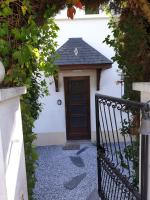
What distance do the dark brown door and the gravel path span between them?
64 centimetres

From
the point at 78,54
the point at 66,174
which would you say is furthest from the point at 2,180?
the point at 78,54

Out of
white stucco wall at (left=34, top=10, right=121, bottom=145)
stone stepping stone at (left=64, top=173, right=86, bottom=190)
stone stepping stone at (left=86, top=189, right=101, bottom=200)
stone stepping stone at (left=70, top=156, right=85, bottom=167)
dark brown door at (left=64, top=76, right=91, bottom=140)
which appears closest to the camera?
stone stepping stone at (left=86, top=189, right=101, bottom=200)

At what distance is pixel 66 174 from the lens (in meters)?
6.02

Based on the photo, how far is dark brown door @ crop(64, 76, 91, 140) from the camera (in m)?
8.35

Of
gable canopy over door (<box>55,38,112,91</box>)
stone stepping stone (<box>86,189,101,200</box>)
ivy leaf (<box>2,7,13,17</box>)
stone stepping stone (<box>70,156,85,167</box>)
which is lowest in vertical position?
stone stepping stone (<box>70,156,85,167</box>)

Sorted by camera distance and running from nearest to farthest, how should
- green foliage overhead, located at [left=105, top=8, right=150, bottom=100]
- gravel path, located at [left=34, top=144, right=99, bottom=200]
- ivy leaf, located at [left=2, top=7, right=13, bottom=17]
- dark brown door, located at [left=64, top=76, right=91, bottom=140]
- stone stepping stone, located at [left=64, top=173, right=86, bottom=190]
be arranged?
ivy leaf, located at [left=2, top=7, right=13, bottom=17]
green foliage overhead, located at [left=105, top=8, right=150, bottom=100]
gravel path, located at [left=34, top=144, right=99, bottom=200]
stone stepping stone, located at [left=64, top=173, right=86, bottom=190]
dark brown door, located at [left=64, top=76, right=91, bottom=140]

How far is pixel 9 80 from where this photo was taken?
234cm

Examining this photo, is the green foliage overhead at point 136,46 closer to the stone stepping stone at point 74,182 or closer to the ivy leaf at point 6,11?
the ivy leaf at point 6,11

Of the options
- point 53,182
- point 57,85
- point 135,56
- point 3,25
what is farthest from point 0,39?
point 57,85

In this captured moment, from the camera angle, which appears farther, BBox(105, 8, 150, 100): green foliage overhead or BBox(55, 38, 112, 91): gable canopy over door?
BBox(55, 38, 112, 91): gable canopy over door

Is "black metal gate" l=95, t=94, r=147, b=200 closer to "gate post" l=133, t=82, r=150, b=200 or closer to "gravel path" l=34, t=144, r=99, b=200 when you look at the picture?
"gate post" l=133, t=82, r=150, b=200

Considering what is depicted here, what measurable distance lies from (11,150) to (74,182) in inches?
144

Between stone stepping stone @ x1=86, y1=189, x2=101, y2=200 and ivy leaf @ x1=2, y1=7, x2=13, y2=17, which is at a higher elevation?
ivy leaf @ x1=2, y1=7, x2=13, y2=17

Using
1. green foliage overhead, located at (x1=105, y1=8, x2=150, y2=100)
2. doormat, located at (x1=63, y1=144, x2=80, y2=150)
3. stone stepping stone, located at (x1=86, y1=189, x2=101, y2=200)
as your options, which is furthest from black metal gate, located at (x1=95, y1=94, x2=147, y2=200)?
doormat, located at (x1=63, y1=144, x2=80, y2=150)
